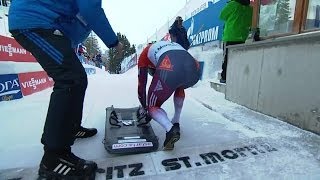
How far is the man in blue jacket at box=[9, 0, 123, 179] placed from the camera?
6.12 ft

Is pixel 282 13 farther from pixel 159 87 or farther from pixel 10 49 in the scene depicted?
pixel 10 49

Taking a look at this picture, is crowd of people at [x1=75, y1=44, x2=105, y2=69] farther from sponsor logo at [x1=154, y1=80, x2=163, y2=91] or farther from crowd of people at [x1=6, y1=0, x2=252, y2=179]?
sponsor logo at [x1=154, y1=80, x2=163, y2=91]

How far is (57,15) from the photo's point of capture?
6.31 ft

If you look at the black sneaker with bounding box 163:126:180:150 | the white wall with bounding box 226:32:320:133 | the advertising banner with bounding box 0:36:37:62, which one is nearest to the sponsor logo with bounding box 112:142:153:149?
the black sneaker with bounding box 163:126:180:150

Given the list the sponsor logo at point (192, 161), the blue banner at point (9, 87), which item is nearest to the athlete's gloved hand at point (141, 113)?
the sponsor logo at point (192, 161)

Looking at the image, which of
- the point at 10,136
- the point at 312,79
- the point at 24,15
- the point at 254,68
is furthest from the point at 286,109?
the point at 10,136

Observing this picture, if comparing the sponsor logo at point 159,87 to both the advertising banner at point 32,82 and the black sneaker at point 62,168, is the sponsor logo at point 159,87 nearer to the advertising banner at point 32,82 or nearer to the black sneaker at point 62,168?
the black sneaker at point 62,168

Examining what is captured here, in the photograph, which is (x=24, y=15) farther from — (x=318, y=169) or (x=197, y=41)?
(x=197, y=41)

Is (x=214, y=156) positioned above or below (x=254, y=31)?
below

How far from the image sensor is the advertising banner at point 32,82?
228 inches

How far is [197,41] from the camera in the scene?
1043cm

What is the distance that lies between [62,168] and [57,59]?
2.50ft

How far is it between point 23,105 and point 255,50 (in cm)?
399

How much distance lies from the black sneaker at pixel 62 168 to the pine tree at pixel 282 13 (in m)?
3.72
